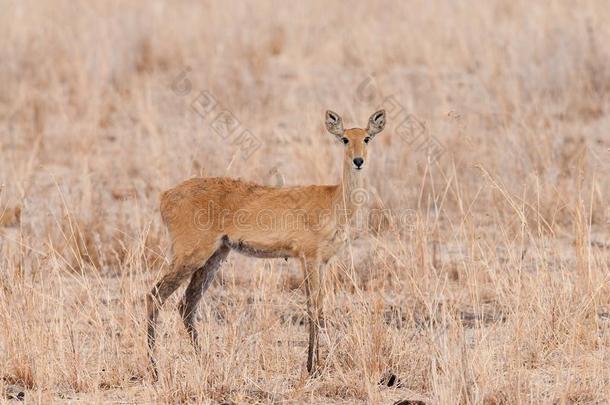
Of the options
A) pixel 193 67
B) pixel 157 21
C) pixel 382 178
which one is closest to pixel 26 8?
pixel 157 21

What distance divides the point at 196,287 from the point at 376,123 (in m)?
1.55

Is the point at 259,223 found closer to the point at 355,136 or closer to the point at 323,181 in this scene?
the point at 355,136

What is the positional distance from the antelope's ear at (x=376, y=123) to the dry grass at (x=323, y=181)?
0.54 metres

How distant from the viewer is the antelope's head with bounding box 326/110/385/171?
22.7 feet

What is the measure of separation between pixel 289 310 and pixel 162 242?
1.42 metres

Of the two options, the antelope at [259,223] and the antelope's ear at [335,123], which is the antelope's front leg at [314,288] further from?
the antelope's ear at [335,123]

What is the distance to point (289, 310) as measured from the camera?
7961mm

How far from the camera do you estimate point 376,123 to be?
7223 mm

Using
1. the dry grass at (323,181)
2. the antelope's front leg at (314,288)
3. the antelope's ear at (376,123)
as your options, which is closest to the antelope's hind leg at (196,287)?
the dry grass at (323,181)

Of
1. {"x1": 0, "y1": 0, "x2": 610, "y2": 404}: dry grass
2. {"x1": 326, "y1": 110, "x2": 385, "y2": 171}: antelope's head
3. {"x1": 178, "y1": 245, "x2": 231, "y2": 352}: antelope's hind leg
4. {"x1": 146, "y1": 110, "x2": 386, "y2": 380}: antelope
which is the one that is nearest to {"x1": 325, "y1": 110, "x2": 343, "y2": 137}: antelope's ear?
{"x1": 326, "y1": 110, "x2": 385, "y2": 171}: antelope's head

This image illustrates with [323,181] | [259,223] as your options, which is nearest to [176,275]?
[259,223]


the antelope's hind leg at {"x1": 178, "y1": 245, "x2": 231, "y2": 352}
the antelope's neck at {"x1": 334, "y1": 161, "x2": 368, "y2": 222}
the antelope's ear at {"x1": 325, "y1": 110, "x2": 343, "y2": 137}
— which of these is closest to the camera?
the antelope's neck at {"x1": 334, "y1": 161, "x2": 368, "y2": 222}

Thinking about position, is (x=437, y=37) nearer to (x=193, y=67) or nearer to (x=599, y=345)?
(x=193, y=67)

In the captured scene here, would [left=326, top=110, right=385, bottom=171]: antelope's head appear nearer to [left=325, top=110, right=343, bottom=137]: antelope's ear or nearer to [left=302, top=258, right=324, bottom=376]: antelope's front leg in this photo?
[left=325, top=110, right=343, bottom=137]: antelope's ear
